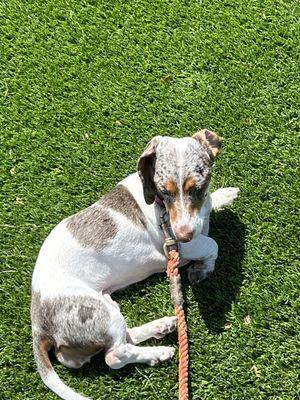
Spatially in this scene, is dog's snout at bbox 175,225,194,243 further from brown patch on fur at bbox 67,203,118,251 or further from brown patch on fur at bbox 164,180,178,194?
brown patch on fur at bbox 67,203,118,251

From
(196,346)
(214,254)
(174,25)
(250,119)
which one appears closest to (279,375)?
(196,346)

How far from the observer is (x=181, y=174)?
478 cm

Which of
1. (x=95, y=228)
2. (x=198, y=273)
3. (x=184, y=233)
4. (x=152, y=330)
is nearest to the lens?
(x=184, y=233)

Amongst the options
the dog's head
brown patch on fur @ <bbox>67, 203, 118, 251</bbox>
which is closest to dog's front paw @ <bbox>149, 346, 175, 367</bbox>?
brown patch on fur @ <bbox>67, 203, 118, 251</bbox>

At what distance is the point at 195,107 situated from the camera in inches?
252

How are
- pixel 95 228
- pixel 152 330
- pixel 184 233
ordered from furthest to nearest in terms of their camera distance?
pixel 152 330 → pixel 95 228 → pixel 184 233

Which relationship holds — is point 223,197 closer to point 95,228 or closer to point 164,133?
point 164,133

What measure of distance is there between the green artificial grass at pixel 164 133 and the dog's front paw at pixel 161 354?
0.08 m

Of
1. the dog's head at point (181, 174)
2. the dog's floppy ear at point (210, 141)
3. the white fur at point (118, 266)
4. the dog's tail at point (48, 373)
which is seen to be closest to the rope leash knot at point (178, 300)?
the white fur at point (118, 266)

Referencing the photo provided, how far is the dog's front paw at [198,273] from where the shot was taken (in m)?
5.58

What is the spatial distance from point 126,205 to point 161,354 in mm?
1201

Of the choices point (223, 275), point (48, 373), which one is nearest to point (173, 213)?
point (223, 275)

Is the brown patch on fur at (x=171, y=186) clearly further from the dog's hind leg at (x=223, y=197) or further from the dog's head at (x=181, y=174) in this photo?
the dog's hind leg at (x=223, y=197)

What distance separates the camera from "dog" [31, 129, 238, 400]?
4.84 m
